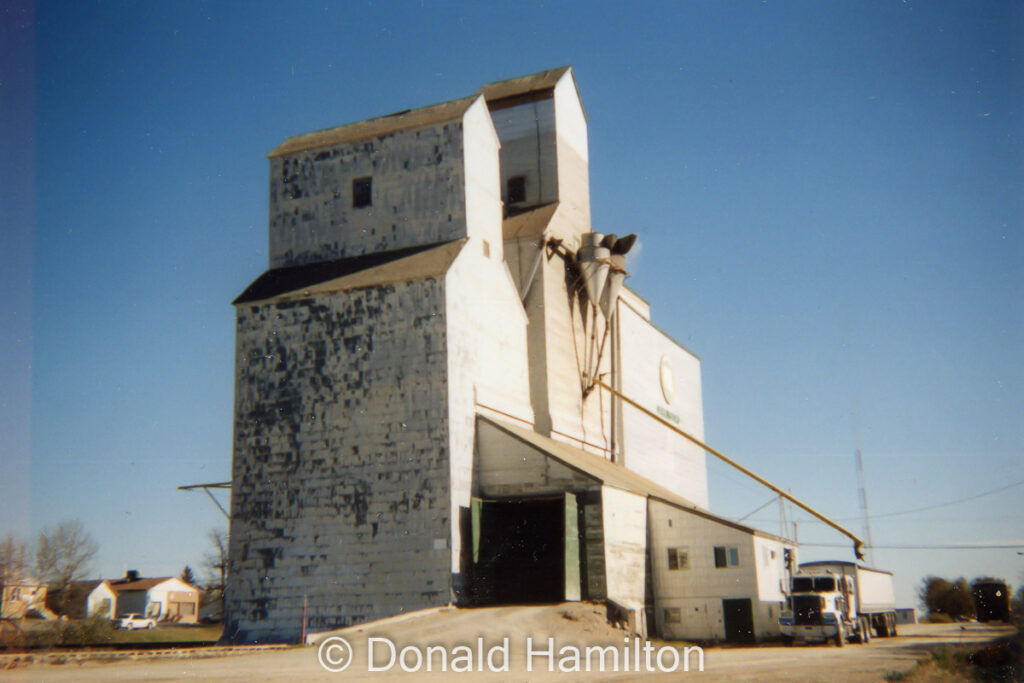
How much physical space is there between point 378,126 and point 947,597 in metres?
65.8

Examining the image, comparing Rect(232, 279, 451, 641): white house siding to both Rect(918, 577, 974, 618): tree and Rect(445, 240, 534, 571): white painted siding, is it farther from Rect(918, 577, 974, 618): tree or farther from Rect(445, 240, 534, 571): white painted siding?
Rect(918, 577, 974, 618): tree

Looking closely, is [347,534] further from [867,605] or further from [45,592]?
[45,592]

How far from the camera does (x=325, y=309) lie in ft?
99.8

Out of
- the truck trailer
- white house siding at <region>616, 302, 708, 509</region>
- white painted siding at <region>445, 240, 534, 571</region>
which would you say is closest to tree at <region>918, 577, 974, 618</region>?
white house siding at <region>616, 302, 708, 509</region>

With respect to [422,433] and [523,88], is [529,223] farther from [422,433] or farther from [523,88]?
[422,433]

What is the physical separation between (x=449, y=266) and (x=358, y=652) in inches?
517

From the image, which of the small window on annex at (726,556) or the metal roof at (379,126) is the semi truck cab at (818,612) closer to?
the small window on annex at (726,556)

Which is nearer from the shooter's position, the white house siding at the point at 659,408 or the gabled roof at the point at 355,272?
the gabled roof at the point at 355,272

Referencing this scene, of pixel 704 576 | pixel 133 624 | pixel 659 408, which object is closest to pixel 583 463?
pixel 704 576

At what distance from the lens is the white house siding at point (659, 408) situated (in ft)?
148

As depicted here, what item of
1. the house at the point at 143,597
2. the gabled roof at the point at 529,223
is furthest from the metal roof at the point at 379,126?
the house at the point at 143,597

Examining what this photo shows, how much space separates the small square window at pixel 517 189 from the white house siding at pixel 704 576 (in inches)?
610

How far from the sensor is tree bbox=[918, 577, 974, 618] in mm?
73125

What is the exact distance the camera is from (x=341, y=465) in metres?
28.7
